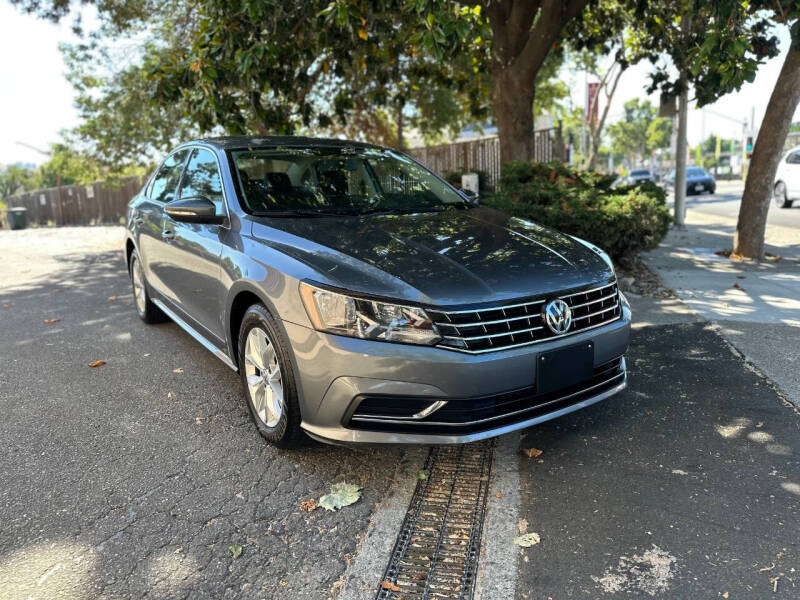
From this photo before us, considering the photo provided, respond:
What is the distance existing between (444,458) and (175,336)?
328cm

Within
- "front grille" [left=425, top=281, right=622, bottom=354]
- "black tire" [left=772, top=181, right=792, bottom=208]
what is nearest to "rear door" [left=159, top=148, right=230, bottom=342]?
"front grille" [left=425, top=281, right=622, bottom=354]

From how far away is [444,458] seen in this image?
11.0 ft

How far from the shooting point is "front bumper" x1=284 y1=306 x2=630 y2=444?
8.82 feet

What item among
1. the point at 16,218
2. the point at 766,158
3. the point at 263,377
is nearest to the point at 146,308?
the point at 263,377

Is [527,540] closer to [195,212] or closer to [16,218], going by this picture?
[195,212]

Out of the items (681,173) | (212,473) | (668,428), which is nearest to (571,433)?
(668,428)

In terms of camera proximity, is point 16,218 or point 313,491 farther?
point 16,218

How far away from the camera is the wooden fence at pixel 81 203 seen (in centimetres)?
2527

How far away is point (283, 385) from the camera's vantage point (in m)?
3.05

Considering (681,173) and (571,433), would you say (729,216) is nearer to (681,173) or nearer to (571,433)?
(681,173)

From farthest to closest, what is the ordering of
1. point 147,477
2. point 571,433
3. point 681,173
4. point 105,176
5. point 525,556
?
point 105,176 → point 681,173 → point 571,433 → point 147,477 → point 525,556

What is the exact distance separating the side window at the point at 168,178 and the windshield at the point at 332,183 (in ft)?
3.42

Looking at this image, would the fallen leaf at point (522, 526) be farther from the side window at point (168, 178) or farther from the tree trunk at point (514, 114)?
the tree trunk at point (514, 114)

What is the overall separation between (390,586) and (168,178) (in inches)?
156
